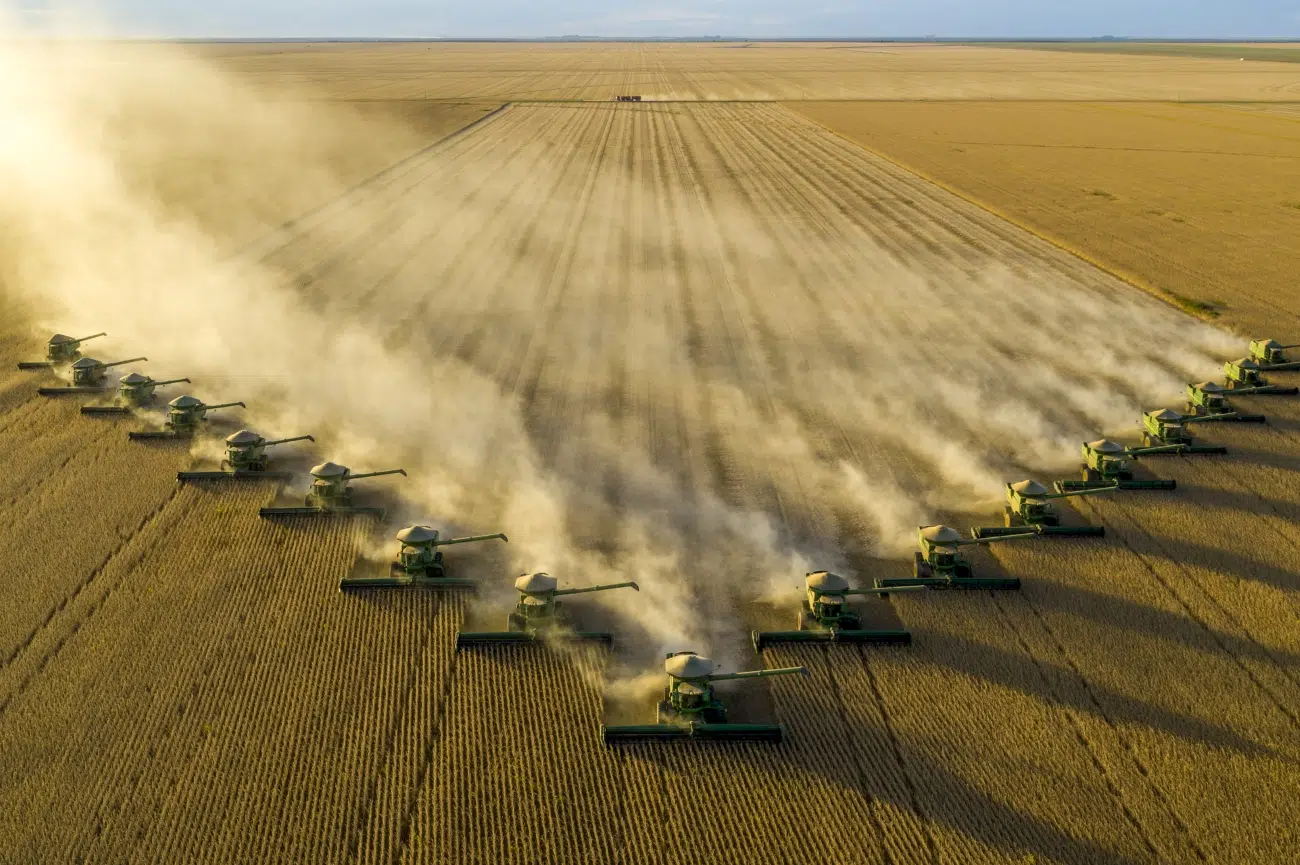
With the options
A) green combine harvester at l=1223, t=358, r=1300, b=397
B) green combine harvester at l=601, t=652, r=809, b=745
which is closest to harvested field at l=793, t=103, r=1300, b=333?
green combine harvester at l=1223, t=358, r=1300, b=397

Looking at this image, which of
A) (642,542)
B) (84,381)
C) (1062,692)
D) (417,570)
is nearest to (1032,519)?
(1062,692)

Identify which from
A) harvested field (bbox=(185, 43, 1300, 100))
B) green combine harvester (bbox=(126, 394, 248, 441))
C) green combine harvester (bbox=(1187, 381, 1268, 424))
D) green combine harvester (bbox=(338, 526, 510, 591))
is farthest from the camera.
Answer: harvested field (bbox=(185, 43, 1300, 100))

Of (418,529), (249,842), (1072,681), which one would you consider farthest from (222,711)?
(1072,681)

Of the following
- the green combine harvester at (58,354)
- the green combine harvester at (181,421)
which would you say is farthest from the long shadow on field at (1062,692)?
the green combine harvester at (58,354)

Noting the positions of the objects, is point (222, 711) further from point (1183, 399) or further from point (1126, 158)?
point (1126, 158)

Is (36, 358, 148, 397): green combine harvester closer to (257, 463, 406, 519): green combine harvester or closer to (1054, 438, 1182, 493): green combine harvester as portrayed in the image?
(257, 463, 406, 519): green combine harvester

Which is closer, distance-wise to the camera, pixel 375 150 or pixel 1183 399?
pixel 1183 399

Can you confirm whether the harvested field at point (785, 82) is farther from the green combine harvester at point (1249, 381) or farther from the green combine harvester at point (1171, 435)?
the green combine harvester at point (1171, 435)
